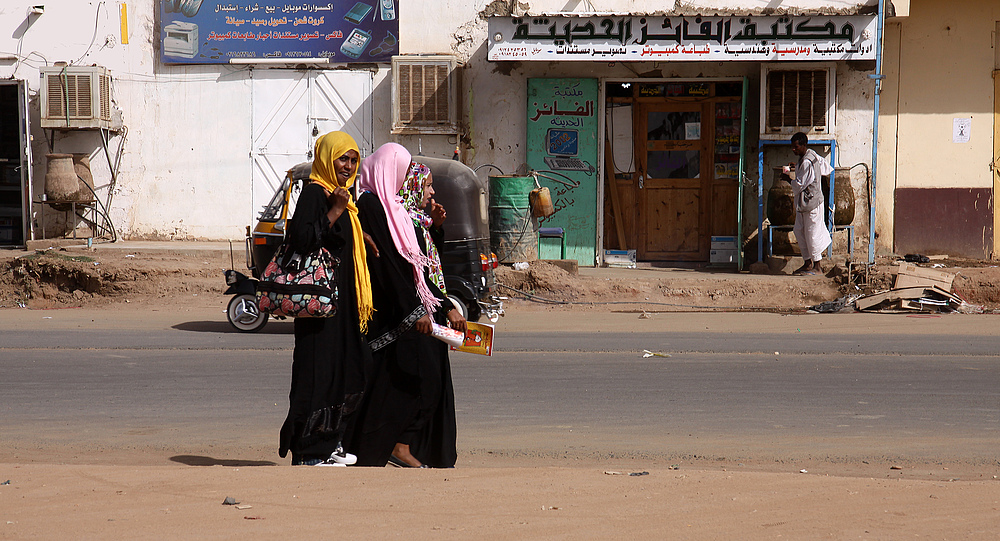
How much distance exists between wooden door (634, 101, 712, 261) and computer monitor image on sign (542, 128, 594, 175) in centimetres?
99

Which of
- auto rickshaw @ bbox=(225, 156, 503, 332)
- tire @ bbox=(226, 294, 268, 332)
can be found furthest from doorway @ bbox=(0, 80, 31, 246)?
tire @ bbox=(226, 294, 268, 332)

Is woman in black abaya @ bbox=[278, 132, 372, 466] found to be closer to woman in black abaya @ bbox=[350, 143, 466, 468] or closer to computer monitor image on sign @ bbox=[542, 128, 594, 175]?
woman in black abaya @ bbox=[350, 143, 466, 468]

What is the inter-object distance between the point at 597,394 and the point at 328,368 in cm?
267

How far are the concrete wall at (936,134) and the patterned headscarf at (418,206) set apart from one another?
1157 cm

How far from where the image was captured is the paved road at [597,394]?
515 cm

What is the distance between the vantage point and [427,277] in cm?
445

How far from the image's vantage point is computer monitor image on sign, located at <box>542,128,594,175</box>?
14289 millimetres

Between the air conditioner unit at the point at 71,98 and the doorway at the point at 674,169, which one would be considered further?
the doorway at the point at 674,169

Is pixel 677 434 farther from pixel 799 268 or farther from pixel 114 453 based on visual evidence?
pixel 799 268

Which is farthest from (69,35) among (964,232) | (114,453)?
(964,232)

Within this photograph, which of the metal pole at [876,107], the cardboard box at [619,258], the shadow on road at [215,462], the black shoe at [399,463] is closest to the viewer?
the black shoe at [399,463]

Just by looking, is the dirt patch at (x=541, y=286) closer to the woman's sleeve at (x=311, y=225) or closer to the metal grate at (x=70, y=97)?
the metal grate at (x=70, y=97)

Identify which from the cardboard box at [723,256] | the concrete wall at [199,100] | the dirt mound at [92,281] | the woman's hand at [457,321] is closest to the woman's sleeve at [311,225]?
the woman's hand at [457,321]

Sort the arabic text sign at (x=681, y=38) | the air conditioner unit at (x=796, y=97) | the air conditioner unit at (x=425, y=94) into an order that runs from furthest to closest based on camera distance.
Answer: the air conditioner unit at (x=425, y=94) → the air conditioner unit at (x=796, y=97) → the arabic text sign at (x=681, y=38)
